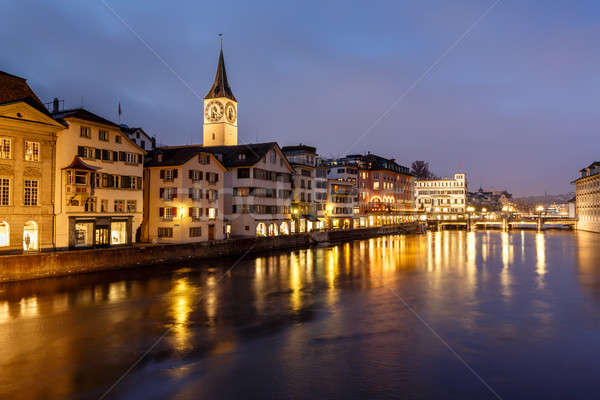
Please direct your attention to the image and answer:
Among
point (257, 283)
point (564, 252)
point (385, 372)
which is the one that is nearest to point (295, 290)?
point (257, 283)

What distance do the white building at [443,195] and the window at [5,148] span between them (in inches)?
6044

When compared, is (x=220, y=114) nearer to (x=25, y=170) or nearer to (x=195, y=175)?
(x=195, y=175)

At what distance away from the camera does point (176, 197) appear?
54625mm

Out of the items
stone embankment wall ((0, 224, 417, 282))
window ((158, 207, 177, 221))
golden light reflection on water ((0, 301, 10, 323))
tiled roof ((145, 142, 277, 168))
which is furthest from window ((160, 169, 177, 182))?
golden light reflection on water ((0, 301, 10, 323))

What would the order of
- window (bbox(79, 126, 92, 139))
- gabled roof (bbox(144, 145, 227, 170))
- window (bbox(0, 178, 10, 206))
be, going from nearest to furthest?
window (bbox(0, 178, 10, 206)), window (bbox(79, 126, 92, 139)), gabled roof (bbox(144, 145, 227, 170))

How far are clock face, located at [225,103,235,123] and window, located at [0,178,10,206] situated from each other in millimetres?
63386

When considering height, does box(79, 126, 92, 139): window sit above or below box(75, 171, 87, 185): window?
above

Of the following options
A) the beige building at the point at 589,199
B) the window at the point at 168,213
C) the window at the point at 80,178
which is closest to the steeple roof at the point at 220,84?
the window at the point at 168,213

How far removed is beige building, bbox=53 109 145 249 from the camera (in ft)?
139

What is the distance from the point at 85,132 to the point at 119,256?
13.7 m

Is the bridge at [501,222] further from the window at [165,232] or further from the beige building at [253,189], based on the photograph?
the window at [165,232]

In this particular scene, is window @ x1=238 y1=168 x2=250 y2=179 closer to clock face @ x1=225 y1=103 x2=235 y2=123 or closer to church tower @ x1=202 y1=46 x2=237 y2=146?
church tower @ x1=202 y1=46 x2=237 y2=146

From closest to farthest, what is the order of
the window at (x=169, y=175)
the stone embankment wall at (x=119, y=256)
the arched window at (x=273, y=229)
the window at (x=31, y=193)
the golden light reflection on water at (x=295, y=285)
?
1. the golden light reflection on water at (x=295, y=285)
2. the stone embankment wall at (x=119, y=256)
3. the window at (x=31, y=193)
4. the window at (x=169, y=175)
5. the arched window at (x=273, y=229)

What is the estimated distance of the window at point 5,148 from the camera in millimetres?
37438
